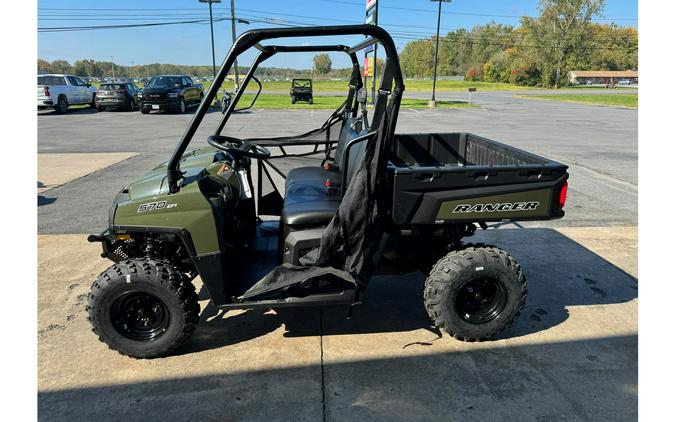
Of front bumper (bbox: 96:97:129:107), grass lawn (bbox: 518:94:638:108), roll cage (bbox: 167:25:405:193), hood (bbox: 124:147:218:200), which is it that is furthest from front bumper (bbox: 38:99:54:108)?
grass lawn (bbox: 518:94:638:108)

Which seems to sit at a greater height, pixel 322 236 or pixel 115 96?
pixel 115 96

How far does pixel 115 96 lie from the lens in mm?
21266

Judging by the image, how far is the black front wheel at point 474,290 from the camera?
3.01m

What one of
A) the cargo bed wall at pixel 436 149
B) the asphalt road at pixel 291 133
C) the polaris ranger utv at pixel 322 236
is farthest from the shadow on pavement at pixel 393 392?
the asphalt road at pixel 291 133

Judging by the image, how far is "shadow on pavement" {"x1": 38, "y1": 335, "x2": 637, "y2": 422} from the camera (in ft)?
7.96

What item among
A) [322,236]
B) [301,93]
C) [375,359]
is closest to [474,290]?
[375,359]

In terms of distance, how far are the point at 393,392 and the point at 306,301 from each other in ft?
2.42

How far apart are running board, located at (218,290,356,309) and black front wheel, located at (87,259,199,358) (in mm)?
258

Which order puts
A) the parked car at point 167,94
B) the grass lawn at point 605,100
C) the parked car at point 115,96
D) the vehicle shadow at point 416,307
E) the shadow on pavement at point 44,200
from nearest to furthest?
1. the vehicle shadow at point 416,307
2. the shadow on pavement at point 44,200
3. the parked car at point 167,94
4. the parked car at point 115,96
5. the grass lawn at point 605,100

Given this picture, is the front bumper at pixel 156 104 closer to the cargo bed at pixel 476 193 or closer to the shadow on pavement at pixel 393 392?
the shadow on pavement at pixel 393 392

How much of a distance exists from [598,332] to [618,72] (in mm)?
97377

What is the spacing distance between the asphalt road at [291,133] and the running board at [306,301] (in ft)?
6.50

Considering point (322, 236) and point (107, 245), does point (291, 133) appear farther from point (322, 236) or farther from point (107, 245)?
point (322, 236)

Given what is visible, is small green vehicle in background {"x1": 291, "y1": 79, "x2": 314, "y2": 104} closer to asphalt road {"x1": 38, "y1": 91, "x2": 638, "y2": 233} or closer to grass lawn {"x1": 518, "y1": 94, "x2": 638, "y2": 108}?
asphalt road {"x1": 38, "y1": 91, "x2": 638, "y2": 233}
